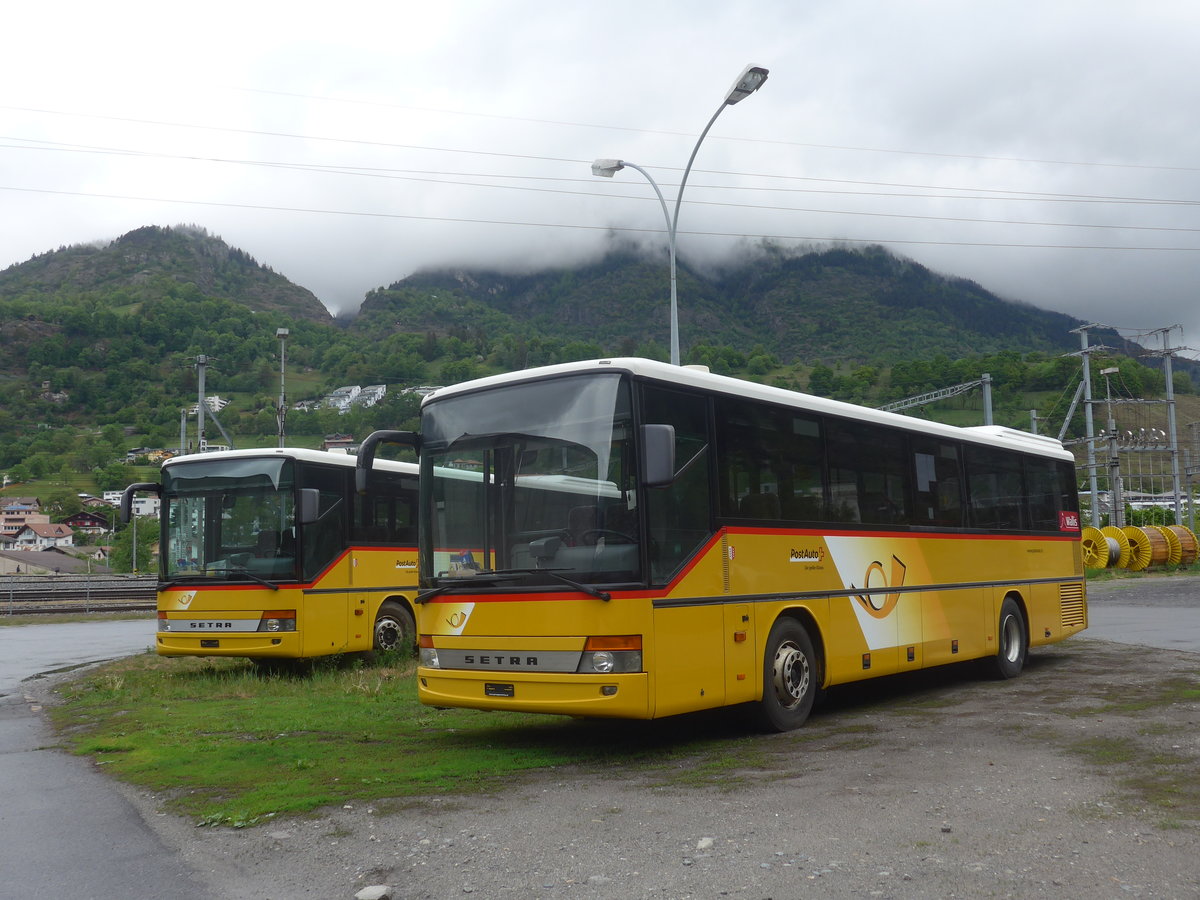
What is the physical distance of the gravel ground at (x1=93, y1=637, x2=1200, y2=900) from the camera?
16.9 ft

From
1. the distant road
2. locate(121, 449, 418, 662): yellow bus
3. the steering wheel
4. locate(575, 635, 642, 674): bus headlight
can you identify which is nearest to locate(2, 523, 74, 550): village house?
the distant road

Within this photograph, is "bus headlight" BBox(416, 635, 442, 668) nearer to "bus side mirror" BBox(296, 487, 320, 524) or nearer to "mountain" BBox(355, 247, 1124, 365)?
"bus side mirror" BBox(296, 487, 320, 524)

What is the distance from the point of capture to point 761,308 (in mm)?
125438

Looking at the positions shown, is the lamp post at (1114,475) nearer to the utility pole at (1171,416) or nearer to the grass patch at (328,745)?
the utility pole at (1171,416)

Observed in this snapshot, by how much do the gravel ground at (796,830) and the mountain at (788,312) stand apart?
1688 inches

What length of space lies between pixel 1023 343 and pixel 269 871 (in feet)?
343

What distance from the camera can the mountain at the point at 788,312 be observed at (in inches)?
3346

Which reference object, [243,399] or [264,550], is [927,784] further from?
[243,399]

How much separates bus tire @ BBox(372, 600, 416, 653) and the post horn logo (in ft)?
24.9

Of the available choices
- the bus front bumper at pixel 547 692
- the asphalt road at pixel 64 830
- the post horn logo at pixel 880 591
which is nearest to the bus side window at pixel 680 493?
the bus front bumper at pixel 547 692

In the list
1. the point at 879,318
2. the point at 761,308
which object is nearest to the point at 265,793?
the point at 879,318

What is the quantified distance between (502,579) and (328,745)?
7.00 feet

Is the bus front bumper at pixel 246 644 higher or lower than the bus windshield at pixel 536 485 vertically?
lower

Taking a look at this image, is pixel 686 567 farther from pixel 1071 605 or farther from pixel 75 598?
pixel 75 598
